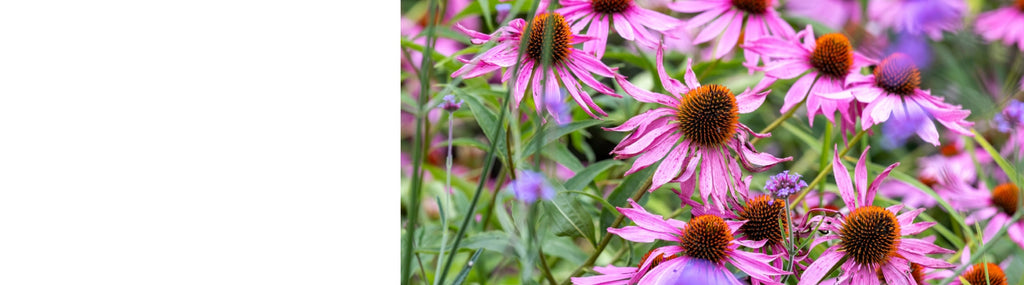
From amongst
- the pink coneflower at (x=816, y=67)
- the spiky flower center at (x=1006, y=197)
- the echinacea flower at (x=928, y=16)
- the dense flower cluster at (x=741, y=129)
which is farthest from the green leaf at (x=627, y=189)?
the spiky flower center at (x=1006, y=197)

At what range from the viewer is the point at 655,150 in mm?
552

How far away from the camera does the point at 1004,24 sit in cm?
64

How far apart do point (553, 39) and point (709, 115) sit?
0.11 meters

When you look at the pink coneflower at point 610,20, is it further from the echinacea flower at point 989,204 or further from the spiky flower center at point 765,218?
the echinacea flower at point 989,204

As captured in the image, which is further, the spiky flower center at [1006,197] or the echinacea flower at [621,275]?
the spiky flower center at [1006,197]

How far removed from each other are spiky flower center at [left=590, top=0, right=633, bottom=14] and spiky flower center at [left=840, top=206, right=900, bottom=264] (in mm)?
215

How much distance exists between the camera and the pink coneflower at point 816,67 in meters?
0.61

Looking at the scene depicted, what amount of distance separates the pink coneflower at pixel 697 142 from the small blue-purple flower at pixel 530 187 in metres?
0.05

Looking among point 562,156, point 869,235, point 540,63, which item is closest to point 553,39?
point 540,63
